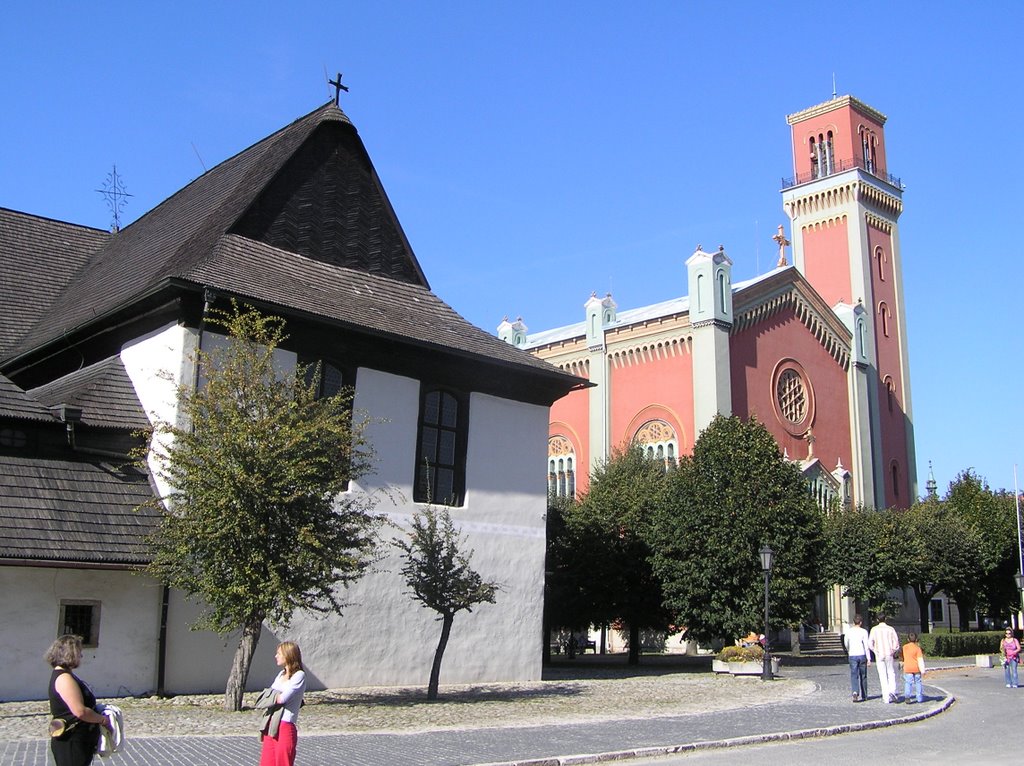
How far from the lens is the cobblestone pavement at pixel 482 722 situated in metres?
10.6

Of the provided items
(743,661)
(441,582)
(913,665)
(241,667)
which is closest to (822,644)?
(743,661)

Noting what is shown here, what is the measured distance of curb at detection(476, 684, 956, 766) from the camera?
1034 centimetres

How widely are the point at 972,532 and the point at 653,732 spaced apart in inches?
1440

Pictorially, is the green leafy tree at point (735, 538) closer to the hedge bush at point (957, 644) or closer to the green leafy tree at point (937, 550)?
the hedge bush at point (957, 644)

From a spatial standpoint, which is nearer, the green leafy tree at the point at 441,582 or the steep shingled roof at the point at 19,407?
the steep shingled roof at the point at 19,407

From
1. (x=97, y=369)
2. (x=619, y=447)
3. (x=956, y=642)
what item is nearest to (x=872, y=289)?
(x=619, y=447)

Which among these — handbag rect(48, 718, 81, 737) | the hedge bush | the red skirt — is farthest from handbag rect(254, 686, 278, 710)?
the hedge bush

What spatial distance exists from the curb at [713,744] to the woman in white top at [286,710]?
107 inches

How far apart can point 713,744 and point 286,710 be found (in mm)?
5978

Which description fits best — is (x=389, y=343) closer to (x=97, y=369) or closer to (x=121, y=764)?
(x=97, y=369)

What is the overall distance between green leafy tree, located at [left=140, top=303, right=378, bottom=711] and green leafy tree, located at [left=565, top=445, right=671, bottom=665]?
14886 millimetres

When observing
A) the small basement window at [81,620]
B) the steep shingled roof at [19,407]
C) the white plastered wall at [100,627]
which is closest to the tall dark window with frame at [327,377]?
the steep shingled roof at [19,407]

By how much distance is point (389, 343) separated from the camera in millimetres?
19734

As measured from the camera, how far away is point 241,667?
1453 centimetres
